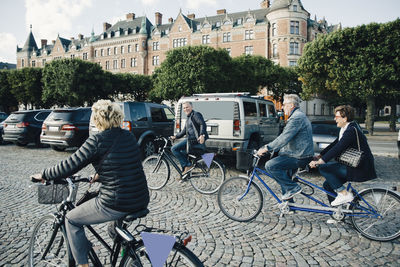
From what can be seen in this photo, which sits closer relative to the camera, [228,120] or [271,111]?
[228,120]

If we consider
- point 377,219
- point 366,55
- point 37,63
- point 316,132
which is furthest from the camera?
point 37,63

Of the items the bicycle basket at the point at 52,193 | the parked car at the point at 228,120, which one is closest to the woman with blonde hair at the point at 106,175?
the bicycle basket at the point at 52,193

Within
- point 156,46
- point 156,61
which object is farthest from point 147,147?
point 156,46

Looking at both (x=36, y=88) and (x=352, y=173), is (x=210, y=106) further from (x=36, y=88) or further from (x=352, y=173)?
(x=36, y=88)

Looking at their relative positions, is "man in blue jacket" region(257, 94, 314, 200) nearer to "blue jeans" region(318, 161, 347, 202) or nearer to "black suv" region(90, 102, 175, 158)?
"blue jeans" region(318, 161, 347, 202)

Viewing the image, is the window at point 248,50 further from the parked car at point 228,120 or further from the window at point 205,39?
the parked car at point 228,120

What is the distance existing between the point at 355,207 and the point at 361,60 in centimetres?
2026

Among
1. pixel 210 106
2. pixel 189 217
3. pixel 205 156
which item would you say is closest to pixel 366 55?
pixel 210 106

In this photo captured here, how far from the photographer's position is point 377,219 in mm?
3826

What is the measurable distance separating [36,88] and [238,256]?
41.6 metres

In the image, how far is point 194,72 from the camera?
32.2 m

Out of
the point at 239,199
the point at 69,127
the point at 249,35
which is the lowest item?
the point at 239,199

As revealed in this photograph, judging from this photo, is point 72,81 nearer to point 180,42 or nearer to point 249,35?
point 180,42

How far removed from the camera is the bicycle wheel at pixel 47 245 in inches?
99.9
